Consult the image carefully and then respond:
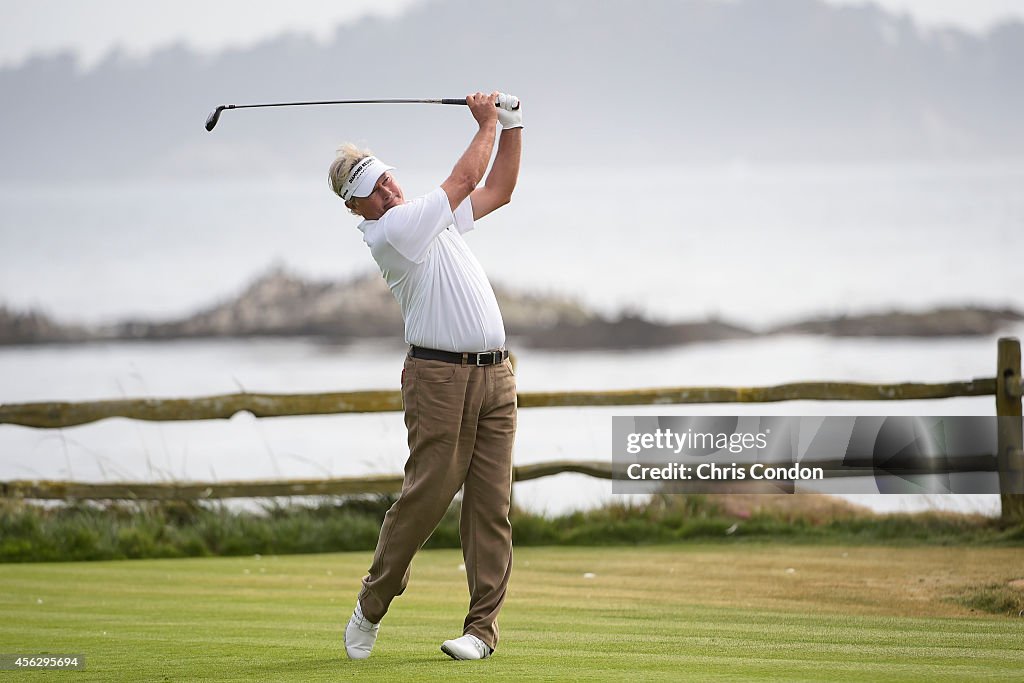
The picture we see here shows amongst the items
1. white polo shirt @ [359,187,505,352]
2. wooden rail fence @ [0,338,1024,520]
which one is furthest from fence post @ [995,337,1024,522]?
white polo shirt @ [359,187,505,352]

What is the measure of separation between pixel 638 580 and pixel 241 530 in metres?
2.82

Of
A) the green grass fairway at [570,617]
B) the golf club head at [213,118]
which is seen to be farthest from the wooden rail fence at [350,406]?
the golf club head at [213,118]

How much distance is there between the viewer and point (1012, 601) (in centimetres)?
585

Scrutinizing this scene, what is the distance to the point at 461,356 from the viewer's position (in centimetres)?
437

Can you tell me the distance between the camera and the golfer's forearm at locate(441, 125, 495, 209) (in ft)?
14.0

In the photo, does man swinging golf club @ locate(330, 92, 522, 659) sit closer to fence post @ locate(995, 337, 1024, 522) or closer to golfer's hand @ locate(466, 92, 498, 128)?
golfer's hand @ locate(466, 92, 498, 128)

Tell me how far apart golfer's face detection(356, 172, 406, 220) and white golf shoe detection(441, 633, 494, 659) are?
140cm

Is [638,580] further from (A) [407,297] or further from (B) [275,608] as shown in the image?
(A) [407,297]

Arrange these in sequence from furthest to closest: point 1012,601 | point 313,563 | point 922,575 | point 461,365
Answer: point 313,563 < point 922,575 < point 1012,601 < point 461,365

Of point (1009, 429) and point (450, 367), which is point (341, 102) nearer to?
point (450, 367)

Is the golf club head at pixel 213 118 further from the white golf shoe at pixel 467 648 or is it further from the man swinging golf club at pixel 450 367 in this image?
the white golf shoe at pixel 467 648

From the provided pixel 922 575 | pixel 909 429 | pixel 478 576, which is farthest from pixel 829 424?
pixel 478 576

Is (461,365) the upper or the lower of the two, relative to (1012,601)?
upper
